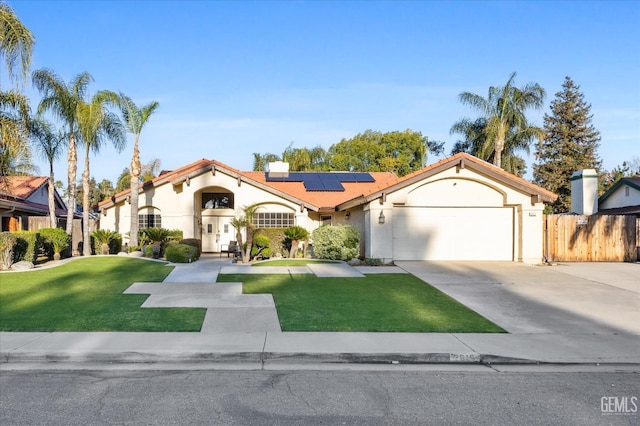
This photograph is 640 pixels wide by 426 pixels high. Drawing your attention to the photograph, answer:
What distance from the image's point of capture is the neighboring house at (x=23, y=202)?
76.1ft

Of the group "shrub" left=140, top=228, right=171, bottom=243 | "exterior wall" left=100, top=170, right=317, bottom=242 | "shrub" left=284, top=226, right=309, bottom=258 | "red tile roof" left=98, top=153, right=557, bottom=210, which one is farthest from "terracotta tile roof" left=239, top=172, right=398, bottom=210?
"shrub" left=140, top=228, right=171, bottom=243

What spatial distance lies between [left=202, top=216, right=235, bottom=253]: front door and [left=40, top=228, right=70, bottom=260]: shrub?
7152 millimetres

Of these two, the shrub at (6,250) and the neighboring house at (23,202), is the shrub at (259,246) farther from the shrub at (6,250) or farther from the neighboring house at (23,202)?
the neighboring house at (23,202)

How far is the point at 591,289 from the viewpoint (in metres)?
12.8

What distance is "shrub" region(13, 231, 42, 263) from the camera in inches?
614

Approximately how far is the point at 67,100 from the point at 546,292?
18.8 metres

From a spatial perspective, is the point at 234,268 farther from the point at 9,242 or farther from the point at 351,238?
the point at 9,242

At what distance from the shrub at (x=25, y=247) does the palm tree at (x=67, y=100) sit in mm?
3133

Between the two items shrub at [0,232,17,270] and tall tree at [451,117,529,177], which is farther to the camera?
tall tree at [451,117,529,177]

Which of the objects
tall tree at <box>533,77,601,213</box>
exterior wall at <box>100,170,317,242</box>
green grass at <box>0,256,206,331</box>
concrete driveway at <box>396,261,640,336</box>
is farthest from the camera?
tall tree at <box>533,77,601,213</box>

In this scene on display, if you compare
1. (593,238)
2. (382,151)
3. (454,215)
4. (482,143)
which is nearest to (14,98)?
(454,215)

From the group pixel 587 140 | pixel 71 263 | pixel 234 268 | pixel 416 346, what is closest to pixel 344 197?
pixel 234 268

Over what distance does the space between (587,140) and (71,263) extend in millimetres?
43509

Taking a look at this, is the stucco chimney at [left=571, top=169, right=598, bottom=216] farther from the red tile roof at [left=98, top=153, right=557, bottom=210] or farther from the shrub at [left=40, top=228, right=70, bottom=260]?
the shrub at [left=40, top=228, right=70, bottom=260]
